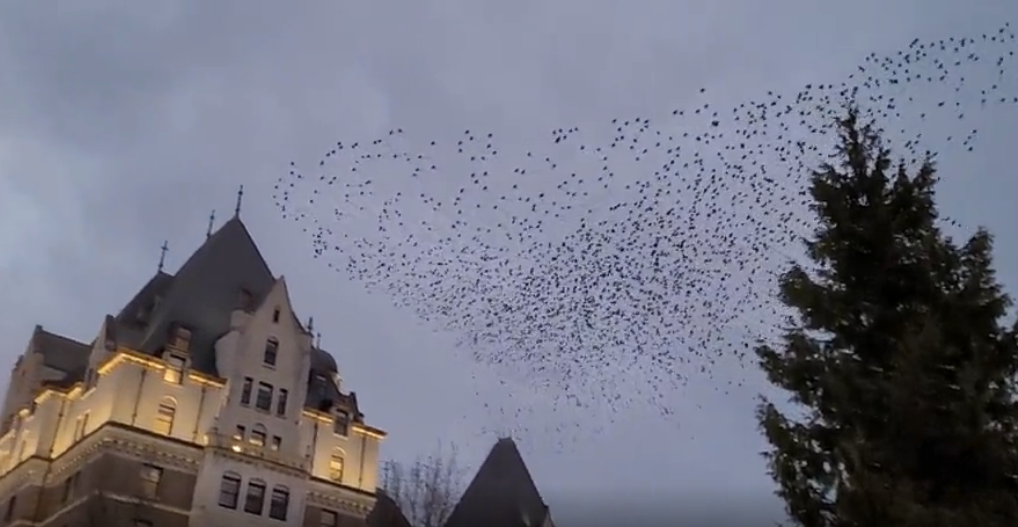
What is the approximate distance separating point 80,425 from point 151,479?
259 inches

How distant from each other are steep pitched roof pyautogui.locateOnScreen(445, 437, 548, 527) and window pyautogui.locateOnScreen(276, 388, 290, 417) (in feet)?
41.1

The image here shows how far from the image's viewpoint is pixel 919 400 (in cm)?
1662

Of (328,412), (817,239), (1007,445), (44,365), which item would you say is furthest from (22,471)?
(1007,445)

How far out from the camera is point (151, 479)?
48.4 meters

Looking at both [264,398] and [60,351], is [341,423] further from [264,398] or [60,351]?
[60,351]

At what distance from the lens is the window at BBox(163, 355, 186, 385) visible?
51.6 metres

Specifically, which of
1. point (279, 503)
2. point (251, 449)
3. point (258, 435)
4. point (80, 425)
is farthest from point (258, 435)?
point (80, 425)

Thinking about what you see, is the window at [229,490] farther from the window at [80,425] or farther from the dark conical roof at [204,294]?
the window at [80,425]

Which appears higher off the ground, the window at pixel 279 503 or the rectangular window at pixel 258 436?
the rectangular window at pixel 258 436

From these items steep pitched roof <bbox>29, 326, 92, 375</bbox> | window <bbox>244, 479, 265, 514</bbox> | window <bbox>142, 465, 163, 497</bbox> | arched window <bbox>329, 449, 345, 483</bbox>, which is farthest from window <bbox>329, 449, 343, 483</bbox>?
steep pitched roof <bbox>29, 326, 92, 375</bbox>

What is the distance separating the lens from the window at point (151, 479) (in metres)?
48.1

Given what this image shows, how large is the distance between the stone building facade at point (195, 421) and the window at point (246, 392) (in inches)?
3.1

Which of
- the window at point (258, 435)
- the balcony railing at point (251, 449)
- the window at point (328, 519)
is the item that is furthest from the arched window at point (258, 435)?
the window at point (328, 519)

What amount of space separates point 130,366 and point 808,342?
4027 centimetres
